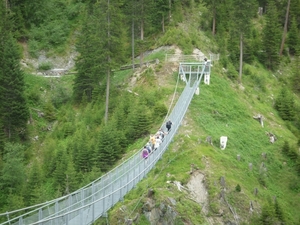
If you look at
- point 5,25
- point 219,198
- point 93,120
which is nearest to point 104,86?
point 93,120

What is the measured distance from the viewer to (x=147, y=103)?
→ 4194 cm

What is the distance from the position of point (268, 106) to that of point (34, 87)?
84.1ft

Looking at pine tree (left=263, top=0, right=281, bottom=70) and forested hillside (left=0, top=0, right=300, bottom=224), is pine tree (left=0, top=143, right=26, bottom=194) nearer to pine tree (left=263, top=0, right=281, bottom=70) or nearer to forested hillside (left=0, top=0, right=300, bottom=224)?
forested hillside (left=0, top=0, right=300, bottom=224)

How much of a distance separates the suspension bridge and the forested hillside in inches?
51.6

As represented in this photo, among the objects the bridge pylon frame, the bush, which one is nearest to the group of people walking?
the bridge pylon frame

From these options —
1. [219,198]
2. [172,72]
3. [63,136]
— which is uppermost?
[172,72]

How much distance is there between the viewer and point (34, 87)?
56250 mm

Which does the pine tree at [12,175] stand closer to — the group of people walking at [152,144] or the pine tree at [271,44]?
the group of people walking at [152,144]

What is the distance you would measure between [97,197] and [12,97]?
26365 millimetres

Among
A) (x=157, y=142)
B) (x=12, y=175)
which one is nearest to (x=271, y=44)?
(x=157, y=142)

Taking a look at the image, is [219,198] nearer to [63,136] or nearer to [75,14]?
[63,136]

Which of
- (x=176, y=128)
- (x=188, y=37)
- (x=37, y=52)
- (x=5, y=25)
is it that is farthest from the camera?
(x=37, y=52)

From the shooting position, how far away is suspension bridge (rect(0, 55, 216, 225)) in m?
20.6

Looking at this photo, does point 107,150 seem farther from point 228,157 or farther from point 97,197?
point 97,197
